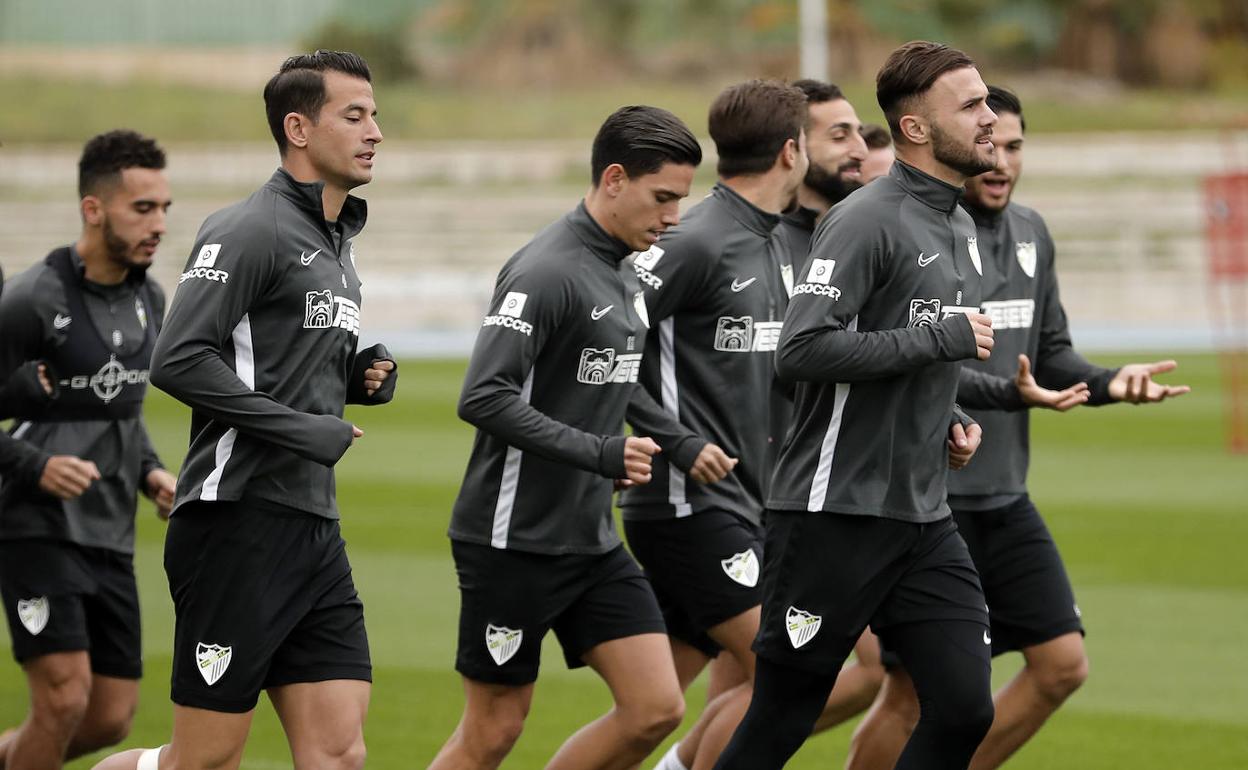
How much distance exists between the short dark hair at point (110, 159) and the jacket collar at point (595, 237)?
1729 millimetres

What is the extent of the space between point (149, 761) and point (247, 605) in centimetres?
50

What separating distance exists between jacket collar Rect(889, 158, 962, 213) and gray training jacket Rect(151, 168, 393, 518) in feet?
5.11

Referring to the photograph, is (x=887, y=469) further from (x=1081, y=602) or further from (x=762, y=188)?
(x=1081, y=602)

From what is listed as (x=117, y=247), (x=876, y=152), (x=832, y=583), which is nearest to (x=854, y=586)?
(x=832, y=583)

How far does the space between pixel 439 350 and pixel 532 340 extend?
2299 centimetres

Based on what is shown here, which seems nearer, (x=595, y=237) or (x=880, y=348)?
(x=880, y=348)

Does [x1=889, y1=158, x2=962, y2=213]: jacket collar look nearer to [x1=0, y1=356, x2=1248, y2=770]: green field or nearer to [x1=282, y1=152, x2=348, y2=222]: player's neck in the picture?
[x1=282, y1=152, x2=348, y2=222]: player's neck

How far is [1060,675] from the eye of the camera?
607cm

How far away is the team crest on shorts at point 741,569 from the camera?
5898mm

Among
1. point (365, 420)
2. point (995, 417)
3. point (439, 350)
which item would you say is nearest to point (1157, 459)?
point (365, 420)

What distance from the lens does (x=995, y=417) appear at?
631 centimetres

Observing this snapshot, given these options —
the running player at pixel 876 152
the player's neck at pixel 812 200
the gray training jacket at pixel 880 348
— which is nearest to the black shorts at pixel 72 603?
the gray training jacket at pixel 880 348

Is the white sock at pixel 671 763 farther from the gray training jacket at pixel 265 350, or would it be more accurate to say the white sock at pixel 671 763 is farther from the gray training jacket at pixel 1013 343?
the gray training jacket at pixel 265 350

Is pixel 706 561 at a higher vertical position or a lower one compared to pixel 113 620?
higher
